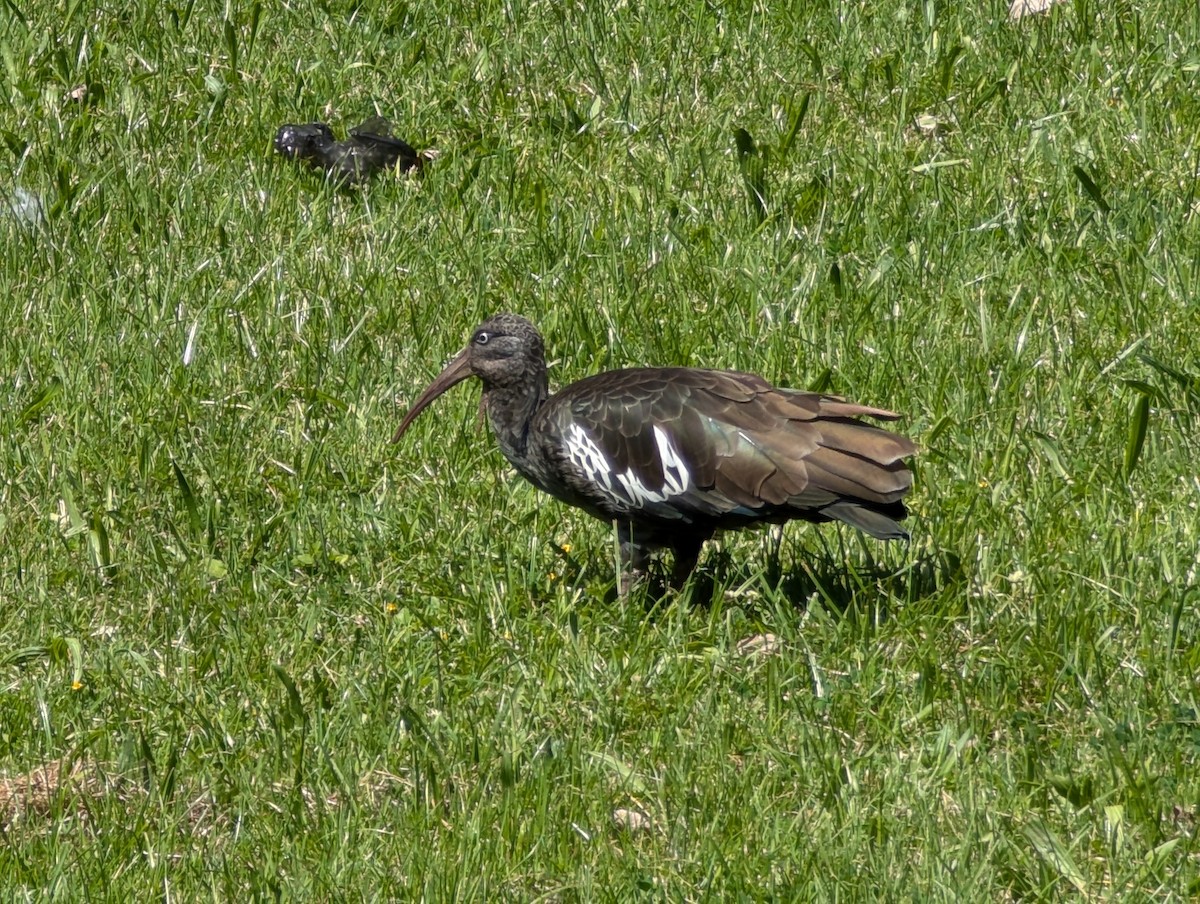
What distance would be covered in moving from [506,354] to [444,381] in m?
0.27

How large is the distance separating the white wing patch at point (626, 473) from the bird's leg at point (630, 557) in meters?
0.14

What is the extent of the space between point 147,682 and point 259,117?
4344 mm

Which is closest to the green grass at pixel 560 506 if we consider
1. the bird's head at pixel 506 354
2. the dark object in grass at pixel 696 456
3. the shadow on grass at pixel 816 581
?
the shadow on grass at pixel 816 581

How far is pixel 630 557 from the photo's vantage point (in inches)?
237

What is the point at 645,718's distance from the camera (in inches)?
202

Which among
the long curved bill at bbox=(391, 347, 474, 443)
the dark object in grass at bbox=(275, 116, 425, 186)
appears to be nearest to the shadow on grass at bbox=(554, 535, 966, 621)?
the long curved bill at bbox=(391, 347, 474, 443)

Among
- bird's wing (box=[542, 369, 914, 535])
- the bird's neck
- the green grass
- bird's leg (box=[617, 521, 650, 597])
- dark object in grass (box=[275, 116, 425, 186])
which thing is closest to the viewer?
the green grass

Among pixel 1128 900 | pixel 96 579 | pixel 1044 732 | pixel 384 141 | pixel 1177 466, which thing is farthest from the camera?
pixel 384 141

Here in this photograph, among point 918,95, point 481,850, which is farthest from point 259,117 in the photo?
point 481,850

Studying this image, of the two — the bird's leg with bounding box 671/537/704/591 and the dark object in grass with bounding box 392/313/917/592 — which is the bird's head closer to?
the dark object in grass with bounding box 392/313/917/592

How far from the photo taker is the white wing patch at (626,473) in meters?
5.77

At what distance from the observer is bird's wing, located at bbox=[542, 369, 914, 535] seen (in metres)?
5.56

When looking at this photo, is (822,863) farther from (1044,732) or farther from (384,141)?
(384,141)

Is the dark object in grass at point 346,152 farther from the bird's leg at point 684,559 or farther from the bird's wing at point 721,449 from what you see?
the bird's leg at point 684,559
